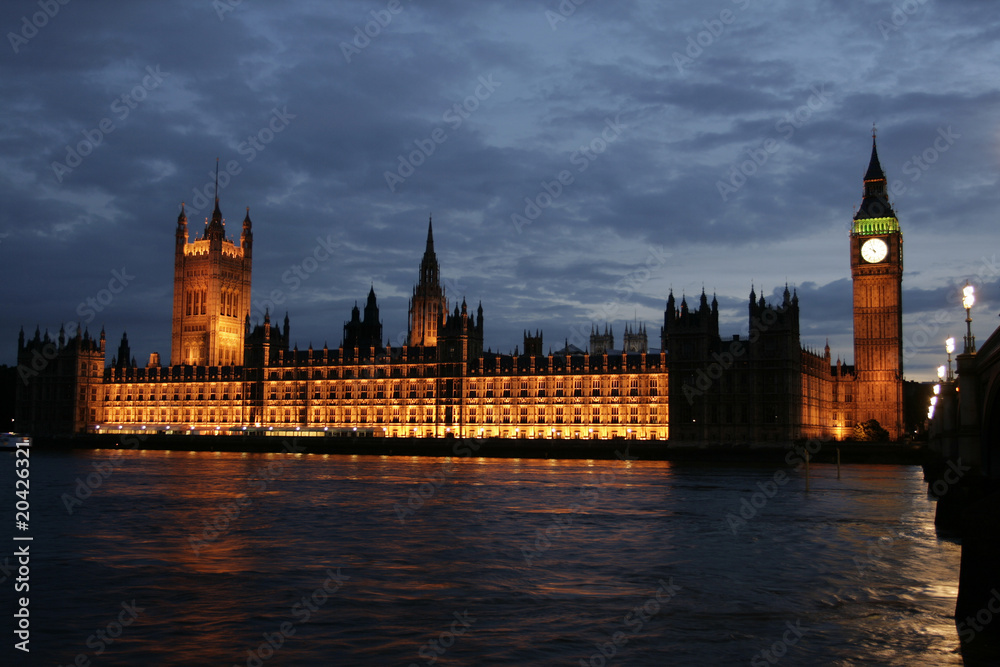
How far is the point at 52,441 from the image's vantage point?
150750mm

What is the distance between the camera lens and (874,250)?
13012 centimetres

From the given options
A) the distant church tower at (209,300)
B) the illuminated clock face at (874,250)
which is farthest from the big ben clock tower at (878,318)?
the distant church tower at (209,300)

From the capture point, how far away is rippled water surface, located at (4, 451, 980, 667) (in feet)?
60.9

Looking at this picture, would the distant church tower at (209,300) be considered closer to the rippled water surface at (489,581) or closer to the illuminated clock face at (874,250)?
the illuminated clock face at (874,250)

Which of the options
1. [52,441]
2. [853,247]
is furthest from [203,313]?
[853,247]

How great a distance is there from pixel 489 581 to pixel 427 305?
132 metres

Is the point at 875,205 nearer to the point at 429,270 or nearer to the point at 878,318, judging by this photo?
the point at 878,318

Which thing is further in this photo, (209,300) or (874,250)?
(209,300)

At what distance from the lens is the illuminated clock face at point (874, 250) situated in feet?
425

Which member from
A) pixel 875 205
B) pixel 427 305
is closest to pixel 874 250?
pixel 875 205

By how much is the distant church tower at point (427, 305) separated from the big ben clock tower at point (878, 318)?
62801mm

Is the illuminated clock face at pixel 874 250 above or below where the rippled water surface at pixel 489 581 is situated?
above

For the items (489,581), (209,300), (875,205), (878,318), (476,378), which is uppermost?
A: (875,205)

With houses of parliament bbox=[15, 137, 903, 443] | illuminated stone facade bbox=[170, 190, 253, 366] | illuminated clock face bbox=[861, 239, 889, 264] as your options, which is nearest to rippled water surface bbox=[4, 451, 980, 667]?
houses of parliament bbox=[15, 137, 903, 443]
